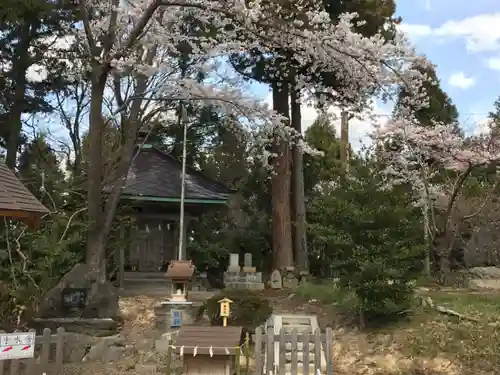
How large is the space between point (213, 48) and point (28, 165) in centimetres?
1078

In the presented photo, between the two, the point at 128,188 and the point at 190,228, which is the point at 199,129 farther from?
the point at 128,188

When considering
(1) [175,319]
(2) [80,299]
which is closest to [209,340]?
(1) [175,319]

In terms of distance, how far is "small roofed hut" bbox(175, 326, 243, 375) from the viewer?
263 inches

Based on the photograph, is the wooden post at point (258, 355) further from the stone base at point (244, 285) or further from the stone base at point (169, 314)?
the stone base at point (244, 285)

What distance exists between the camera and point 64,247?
37.3ft

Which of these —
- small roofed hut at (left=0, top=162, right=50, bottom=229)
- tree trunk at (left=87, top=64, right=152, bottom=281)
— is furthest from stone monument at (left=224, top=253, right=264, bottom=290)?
small roofed hut at (left=0, top=162, right=50, bottom=229)

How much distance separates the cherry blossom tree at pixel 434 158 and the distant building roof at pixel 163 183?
4.66m

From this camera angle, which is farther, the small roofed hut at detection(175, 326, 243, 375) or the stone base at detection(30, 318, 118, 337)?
the stone base at detection(30, 318, 118, 337)

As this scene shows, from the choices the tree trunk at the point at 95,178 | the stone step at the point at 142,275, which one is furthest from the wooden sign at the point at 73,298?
the stone step at the point at 142,275

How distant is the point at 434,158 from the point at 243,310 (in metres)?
10.8

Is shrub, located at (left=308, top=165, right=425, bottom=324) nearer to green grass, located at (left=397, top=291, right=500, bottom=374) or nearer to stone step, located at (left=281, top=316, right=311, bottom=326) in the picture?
green grass, located at (left=397, top=291, right=500, bottom=374)

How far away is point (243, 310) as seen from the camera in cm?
898

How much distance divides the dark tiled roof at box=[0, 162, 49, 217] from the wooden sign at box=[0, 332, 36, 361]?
204 cm

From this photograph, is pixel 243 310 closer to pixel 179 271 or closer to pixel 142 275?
pixel 179 271
